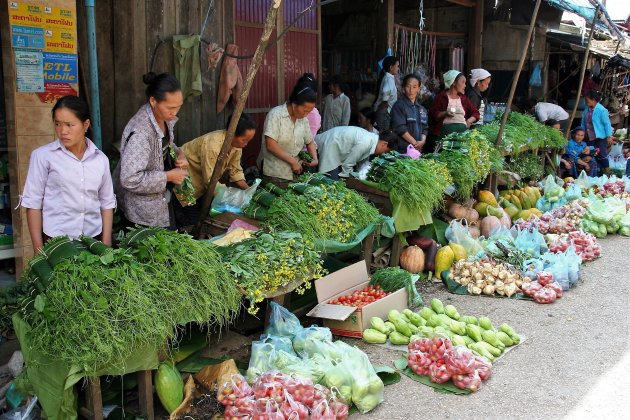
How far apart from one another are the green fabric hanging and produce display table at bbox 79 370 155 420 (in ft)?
10.4

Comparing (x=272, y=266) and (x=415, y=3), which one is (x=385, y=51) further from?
(x=272, y=266)

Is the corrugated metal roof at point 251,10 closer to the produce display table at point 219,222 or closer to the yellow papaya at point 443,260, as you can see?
the produce display table at point 219,222

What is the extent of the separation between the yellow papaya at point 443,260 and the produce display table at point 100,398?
369cm

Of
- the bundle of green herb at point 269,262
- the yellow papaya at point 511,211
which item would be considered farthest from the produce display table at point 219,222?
the yellow papaya at point 511,211

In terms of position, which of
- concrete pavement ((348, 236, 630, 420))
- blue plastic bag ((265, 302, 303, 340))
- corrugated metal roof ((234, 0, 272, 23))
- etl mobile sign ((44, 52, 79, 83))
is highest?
corrugated metal roof ((234, 0, 272, 23))

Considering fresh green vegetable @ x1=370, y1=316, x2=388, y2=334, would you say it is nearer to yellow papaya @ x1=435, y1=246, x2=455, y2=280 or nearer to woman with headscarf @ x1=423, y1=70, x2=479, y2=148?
yellow papaya @ x1=435, y1=246, x2=455, y2=280

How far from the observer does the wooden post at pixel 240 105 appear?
168 inches

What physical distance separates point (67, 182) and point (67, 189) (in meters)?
0.04

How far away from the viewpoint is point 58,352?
3102mm

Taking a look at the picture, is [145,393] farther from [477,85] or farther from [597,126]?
[597,126]

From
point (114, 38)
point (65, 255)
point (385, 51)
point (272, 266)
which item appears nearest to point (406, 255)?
point (272, 266)

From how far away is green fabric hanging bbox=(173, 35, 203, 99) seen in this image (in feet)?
19.0

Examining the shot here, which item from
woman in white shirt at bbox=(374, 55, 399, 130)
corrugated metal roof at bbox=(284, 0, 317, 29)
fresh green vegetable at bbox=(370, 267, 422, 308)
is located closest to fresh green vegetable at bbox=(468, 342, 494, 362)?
fresh green vegetable at bbox=(370, 267, 422, 308)

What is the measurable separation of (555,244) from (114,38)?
16.9ft
